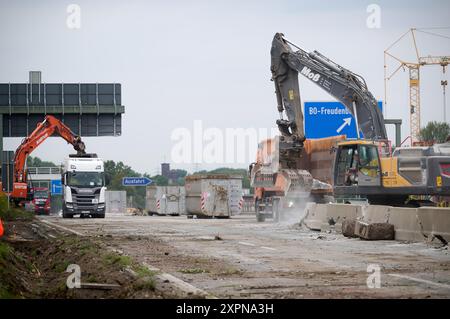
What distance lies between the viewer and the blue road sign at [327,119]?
52.8m

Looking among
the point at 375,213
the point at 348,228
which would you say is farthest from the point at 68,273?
the point at 375,213

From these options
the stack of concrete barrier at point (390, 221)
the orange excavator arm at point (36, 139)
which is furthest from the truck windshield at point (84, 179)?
the stack of concrete barrier at point (390, 221)

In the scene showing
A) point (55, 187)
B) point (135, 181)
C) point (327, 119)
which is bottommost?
point (55, 187)

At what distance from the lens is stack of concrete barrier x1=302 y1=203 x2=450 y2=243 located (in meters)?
21.5

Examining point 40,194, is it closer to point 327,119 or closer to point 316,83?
point 327,119

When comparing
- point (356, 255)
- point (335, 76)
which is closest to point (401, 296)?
point (356, 255)

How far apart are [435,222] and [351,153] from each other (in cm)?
1071

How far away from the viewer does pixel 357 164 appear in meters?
31.6

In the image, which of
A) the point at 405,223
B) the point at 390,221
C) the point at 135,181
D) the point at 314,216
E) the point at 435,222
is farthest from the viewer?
the point at 135,181

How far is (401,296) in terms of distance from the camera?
11.4 metres

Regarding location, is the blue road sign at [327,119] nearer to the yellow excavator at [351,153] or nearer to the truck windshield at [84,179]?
the yellow excavator at [351,153]

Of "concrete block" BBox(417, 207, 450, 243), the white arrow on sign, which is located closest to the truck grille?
the white arrow on sign

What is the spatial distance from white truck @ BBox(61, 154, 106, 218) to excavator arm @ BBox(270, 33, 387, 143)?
49.1 ft

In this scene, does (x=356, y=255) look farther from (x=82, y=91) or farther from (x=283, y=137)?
(x=82, y=91)
